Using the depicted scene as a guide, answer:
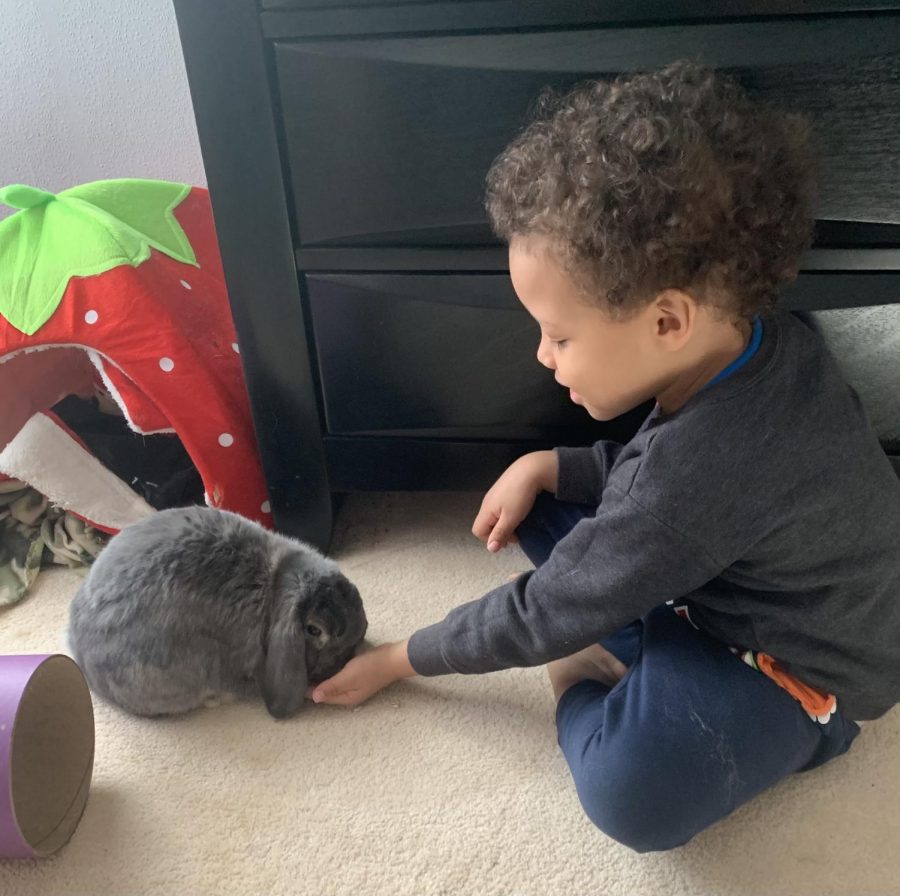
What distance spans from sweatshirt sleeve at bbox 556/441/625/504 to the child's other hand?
0.01 m

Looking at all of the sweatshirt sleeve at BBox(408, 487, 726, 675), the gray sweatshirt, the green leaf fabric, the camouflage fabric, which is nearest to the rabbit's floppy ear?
the sweatshirt sleeve at BBox(408, 487, 726, 675)

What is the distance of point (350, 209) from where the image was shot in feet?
2.94

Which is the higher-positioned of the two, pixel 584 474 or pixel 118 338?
pixel 118 338

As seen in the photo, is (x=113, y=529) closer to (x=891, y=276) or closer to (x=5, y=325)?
(x=5, y=325)

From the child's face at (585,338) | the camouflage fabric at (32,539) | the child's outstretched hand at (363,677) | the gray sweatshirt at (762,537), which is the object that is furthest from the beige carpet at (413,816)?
the child's face at (585,338)

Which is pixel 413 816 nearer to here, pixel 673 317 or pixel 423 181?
pixel 673 317

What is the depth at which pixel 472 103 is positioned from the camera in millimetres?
823

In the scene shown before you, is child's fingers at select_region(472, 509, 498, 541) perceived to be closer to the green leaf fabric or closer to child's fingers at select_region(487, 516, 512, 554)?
child's fingers at select_region(487, 516, 512, 554)

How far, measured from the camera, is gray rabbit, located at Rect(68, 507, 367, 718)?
891 millimetres

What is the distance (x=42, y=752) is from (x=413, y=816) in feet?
1.25

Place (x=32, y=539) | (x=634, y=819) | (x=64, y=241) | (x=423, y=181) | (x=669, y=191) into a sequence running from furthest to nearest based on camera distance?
1. (x=32, y=539)
2. (x=64, y=241)
3. (x=423, y=181)
4. (x=634, y=819)
5. (x=669, y=191)

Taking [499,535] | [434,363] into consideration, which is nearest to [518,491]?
[499,535]

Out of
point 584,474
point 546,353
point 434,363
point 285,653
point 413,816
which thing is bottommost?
point 413,816

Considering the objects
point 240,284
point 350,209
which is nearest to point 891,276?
point 350,209
